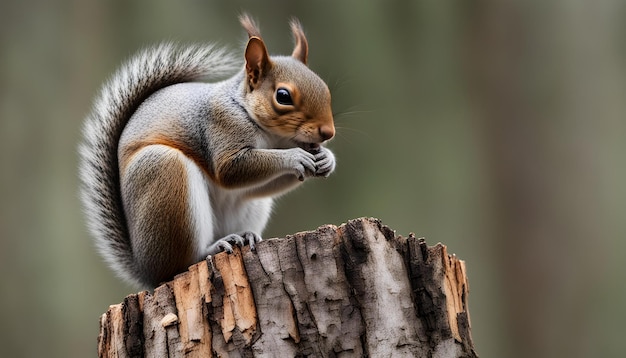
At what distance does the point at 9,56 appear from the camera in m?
4.62

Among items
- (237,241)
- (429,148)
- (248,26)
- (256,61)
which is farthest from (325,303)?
(429,148)

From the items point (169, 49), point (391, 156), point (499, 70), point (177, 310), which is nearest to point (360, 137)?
point (391, 156)

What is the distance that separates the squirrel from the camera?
231 centimetres

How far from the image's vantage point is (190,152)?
2.45 meters

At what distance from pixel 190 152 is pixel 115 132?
1.05 feet

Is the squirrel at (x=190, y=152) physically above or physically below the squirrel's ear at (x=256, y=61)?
below

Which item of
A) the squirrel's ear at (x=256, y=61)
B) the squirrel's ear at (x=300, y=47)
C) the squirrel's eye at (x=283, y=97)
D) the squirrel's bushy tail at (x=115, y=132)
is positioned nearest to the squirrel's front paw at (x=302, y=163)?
the squirrel's eye at (x=283, y=97)

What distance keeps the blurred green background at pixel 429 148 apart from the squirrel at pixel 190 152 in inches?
71.8

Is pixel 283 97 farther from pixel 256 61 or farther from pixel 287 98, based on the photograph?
pixel 256 61

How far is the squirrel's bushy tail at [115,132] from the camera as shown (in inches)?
101

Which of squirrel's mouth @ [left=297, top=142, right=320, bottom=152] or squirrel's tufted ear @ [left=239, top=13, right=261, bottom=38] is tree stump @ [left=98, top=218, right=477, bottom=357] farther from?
squirrel's tufted ear @ [left=239, top=13, right=261, bottom=38]

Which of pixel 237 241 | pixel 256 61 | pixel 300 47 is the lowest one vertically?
pixel 237 241

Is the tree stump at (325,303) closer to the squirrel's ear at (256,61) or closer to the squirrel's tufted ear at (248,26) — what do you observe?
the squirrel's ear at (256,61)

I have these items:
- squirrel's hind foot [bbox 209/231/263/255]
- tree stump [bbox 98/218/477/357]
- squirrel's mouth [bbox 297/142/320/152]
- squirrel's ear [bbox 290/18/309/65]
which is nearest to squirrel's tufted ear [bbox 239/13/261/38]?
squirrel's ear [bbox 290/18/309/65]
